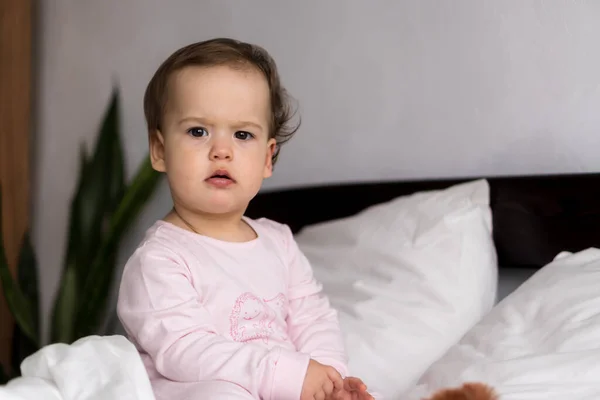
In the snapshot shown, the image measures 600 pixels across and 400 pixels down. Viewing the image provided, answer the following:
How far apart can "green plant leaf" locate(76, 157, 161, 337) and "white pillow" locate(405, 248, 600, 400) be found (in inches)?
45.2

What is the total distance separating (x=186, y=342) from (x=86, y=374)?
0.14 metres

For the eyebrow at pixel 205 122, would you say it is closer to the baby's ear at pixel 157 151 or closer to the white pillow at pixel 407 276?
the baby's ear at pixel 157 151

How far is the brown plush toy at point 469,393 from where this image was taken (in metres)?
0.86

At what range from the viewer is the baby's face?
1032 mm

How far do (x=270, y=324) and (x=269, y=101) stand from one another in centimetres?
34

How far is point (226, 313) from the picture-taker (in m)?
1.01

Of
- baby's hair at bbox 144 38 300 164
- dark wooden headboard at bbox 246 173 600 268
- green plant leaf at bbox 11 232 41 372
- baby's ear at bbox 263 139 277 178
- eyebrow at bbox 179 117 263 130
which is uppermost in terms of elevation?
baby's hair at bbox 144 38 300 164

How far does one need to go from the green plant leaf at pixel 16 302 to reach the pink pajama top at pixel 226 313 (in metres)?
1.12

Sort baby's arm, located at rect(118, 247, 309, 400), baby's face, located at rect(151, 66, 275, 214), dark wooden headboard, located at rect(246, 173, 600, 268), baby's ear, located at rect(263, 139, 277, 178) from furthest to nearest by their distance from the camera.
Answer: dark wooden headboard, located at rect(246, 173, 600, 268) < baby's ear, located at rect(263, 139, 277, 178) < baby's face, located at rect(151, 66, 275, 214) < baby's arm, located at rect(118, 247, 309, 400)

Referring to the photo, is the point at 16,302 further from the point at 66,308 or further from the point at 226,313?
the point at 226,313

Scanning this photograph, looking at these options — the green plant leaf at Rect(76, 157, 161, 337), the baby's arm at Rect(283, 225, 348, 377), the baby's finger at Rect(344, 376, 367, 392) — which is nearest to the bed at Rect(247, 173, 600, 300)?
the baby's arm at Rect(283, 225, 348, 377)

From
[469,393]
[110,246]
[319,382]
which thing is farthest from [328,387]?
[110,246]

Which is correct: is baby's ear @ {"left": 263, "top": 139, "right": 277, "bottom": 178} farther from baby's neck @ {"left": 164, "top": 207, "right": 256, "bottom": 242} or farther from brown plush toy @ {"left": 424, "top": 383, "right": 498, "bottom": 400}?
brown plush toy @ {"left": 424, "top": 383, "right": 498, "bottom": 400}

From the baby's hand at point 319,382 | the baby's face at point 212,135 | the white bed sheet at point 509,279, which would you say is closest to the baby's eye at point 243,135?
the baby's face at point 212,135
